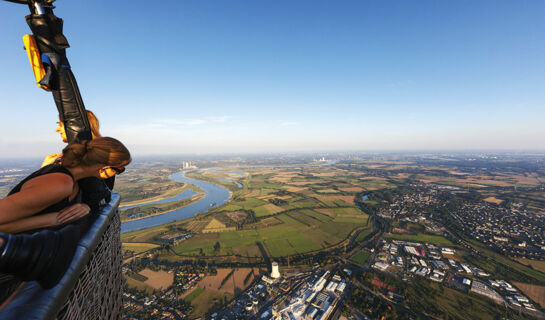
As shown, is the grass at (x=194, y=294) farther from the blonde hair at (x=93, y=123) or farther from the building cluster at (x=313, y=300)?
the blonde hair at (x=93, y=123)

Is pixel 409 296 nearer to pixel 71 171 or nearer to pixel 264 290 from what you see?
pixel 264 290

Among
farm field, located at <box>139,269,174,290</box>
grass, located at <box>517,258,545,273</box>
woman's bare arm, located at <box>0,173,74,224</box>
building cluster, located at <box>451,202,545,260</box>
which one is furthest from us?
building cluster, located at <box>451,202,545,260</box>

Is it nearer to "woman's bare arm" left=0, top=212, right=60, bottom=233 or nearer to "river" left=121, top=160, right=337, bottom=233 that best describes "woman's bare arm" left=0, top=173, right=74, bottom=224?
"woman's bare arm" left=0, top=212, right=60, bottom=233

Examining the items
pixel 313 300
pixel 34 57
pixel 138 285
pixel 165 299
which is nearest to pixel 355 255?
pixel 313 300

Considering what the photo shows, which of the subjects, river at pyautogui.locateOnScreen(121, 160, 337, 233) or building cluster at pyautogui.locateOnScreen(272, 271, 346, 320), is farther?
river at pyautogui.locateOnScreen(121, 160, 337, 233)

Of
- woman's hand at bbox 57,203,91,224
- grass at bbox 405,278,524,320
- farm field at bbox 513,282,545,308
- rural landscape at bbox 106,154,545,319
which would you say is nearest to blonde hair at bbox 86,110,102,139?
woman's hand at bbox 57,203,91,224

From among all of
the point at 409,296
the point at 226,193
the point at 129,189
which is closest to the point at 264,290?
the point at 409,296
